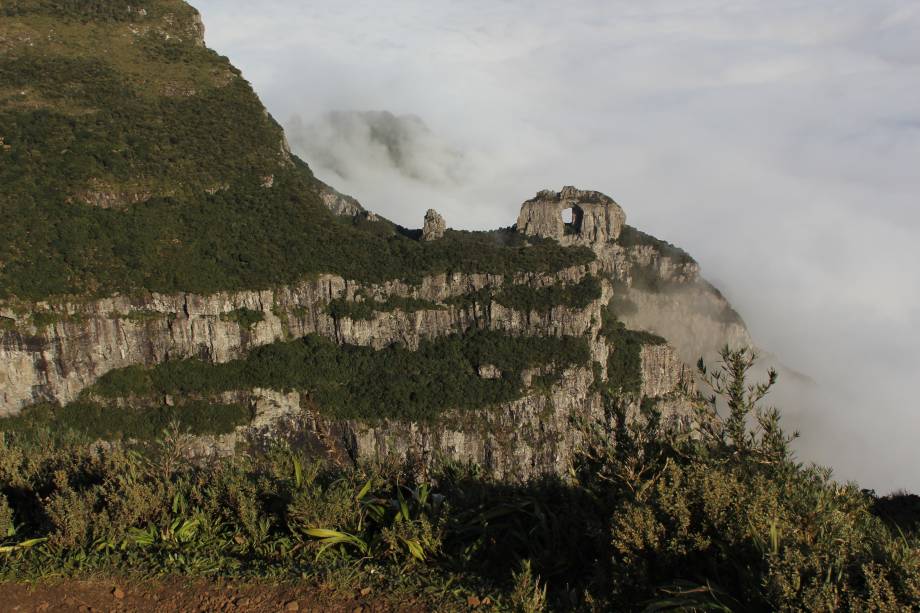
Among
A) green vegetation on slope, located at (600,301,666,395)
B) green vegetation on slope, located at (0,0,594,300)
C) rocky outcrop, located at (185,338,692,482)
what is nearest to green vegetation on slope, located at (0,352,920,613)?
rocky outcrop, located at (185,338,692,482)

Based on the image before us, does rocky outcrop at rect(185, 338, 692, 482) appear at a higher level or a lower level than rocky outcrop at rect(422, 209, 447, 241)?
lower

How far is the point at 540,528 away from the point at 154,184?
69710 millimetres

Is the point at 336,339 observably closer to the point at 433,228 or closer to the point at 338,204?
the point at 433,228

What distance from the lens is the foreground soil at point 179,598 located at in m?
7.84

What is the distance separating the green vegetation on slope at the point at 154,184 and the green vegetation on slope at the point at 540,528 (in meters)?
55.2

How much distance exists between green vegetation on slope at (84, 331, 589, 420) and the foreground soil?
191 feet

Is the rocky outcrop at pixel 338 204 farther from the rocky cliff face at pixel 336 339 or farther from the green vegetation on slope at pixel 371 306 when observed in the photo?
the rocky cliff face at pixel 336 339

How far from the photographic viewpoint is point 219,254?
69.6 meters

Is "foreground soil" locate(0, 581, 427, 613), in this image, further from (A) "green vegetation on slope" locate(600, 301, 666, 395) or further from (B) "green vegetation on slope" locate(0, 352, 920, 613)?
(A) "green vegetation on slope" locate(600, 301, 666, 395)

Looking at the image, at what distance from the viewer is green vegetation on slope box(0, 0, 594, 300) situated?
6303 centimetres

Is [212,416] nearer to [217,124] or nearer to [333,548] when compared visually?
[217,124]

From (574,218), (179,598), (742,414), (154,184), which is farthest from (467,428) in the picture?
(742,414)

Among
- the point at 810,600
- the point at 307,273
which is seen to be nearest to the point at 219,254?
the point at 307,273

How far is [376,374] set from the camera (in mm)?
72500
